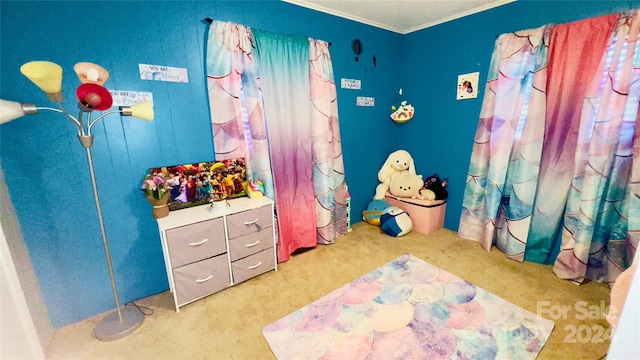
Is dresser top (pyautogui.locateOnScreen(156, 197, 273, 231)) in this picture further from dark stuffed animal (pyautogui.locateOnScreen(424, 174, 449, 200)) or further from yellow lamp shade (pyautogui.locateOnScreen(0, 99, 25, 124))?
dark stuffed animal (pyautogui.locateOnScreen(424, 174, 449, 200))

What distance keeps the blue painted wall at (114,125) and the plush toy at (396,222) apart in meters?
1.32

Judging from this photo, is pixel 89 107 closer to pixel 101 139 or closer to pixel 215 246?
pixel 101 139

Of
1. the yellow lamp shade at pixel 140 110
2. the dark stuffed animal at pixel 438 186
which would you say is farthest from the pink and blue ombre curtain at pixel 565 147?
the yellow lamp shade at pixel 140 110

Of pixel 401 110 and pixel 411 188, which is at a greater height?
pixel 401 110

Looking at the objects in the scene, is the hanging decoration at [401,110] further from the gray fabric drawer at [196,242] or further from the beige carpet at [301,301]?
the gray fabric drawer at [196,242]

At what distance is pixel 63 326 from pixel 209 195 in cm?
123

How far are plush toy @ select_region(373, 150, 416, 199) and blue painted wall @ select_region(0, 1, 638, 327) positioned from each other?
934mm

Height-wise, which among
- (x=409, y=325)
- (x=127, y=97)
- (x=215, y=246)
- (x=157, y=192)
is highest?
(x=127, y=97)

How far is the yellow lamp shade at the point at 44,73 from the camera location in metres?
1.21

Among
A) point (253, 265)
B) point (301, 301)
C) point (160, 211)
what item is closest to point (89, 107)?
point (160, 211)

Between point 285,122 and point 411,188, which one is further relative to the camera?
point 411,188

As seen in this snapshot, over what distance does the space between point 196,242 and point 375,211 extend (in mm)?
2030

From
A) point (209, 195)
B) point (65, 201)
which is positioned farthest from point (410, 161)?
point (65, 201)

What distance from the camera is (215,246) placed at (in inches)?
76.4
